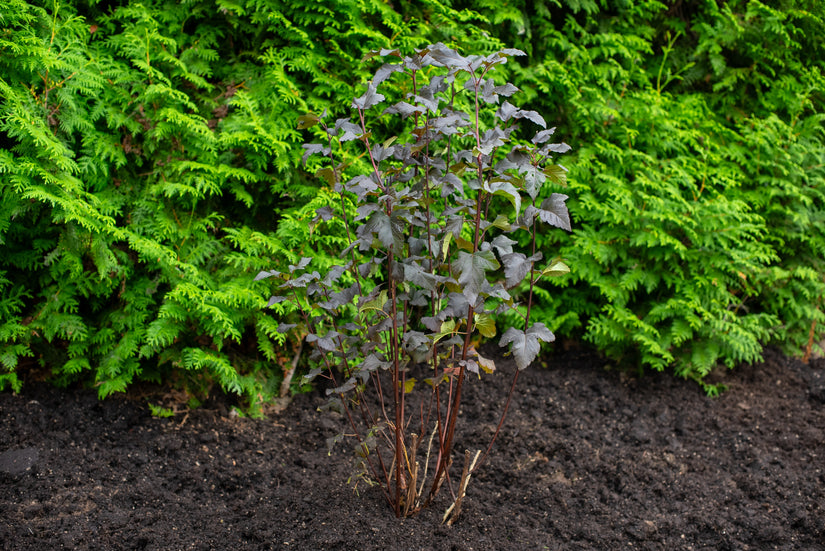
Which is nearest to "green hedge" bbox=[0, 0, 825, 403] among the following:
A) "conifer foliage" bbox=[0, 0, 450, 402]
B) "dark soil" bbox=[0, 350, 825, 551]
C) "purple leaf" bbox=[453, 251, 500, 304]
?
"conifer foliage" bbox=[0, 0, 450, 402]

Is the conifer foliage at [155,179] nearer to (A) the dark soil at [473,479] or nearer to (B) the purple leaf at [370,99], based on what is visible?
(A) the dark soil at [473,479]

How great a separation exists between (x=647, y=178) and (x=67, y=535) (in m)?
3.50

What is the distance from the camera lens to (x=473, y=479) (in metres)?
2.58

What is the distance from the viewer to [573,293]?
3615 millimetres

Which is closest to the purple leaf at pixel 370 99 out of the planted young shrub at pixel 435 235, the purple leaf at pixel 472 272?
the planted young shrub at pixel 435 235

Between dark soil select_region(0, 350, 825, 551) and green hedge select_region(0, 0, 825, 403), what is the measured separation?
263 millimetres

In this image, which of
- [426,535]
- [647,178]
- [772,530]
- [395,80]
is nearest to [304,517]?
[426,535]

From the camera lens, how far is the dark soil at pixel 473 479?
7.00 feet

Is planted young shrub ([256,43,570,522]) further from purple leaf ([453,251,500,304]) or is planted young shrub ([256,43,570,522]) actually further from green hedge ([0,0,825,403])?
green hedge ([0,0,825,403])

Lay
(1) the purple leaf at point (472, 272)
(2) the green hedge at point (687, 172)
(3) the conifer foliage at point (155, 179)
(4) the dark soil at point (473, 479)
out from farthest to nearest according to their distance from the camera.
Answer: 1. (2) the green hedge at point (687, 172)
2. (3) the conifer foliage at point (155, 179)
3. (4) the dark soil at point (473, 479)
4. (1) the purple leaf at point (472, 272)

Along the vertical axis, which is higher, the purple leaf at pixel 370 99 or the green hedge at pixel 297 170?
the purple leaf at pixel 370 99

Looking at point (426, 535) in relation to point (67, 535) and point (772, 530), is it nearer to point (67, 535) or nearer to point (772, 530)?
point (67, 535)

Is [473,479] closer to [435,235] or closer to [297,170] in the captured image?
[435,235]

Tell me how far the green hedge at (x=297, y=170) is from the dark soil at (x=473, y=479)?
0.26m
